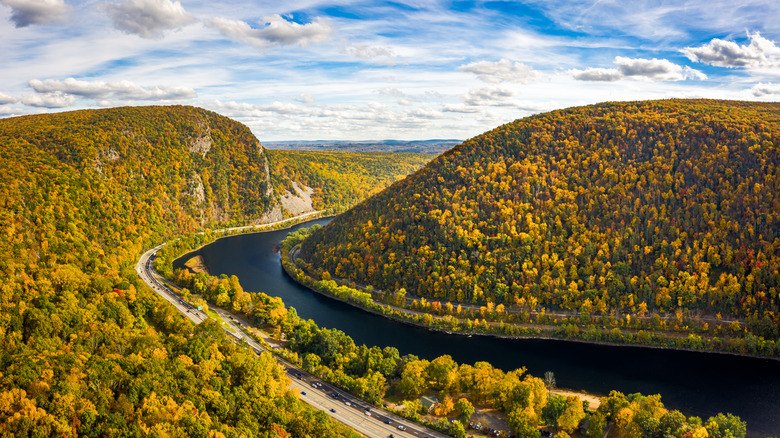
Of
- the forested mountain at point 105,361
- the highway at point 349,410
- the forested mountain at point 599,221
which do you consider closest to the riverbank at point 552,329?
the forested mountain at point 599,221

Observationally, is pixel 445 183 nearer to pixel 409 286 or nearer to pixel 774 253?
pixel 409 286

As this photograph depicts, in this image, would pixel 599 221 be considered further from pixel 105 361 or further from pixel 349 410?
pixel 105 361

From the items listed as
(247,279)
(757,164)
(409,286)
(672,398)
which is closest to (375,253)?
(409,286)

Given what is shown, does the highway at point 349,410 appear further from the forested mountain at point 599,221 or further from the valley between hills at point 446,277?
the forested mountain at point 599,221

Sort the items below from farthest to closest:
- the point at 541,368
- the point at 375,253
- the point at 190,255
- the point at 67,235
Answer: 1. the point at 190,255
2. the point at 375,253
3. the point at 67,235
4. the point at 541,368

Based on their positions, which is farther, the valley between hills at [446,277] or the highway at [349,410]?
the highway at [349,410]

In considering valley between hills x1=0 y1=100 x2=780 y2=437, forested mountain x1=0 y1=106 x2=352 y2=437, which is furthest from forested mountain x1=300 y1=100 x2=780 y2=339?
forested mountain x1=0 y1=106 x2=352 y2=437

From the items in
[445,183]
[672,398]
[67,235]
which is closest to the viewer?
[672,398]
